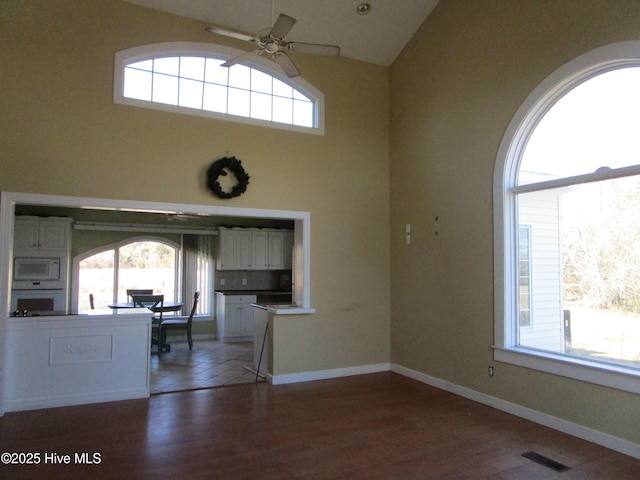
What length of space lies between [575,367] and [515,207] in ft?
5.33

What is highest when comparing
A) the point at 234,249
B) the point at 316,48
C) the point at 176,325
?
the point at 316,48

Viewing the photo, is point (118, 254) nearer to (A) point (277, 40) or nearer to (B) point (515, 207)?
(A) point (277, 40)

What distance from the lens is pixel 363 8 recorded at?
18.1ft

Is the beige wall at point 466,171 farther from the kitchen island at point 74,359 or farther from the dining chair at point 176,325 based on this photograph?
the dining chair at point 176,325

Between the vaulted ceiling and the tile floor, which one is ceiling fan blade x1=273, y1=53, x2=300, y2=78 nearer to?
the vaulted ceiling

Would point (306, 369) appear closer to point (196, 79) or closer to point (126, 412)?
point (126, 412)

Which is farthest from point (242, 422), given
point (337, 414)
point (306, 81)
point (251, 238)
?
point (251, 238)

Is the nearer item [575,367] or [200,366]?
[575,367]

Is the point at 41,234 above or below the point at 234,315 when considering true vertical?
above

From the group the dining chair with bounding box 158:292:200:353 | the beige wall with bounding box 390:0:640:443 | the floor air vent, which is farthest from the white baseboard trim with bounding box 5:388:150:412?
the floor air vent

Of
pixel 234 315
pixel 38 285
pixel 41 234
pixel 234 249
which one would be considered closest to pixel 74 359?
pixel 38 285

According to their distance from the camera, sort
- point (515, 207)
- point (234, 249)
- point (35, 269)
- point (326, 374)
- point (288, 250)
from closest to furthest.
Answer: point (515, 207), point (326, 374), point (35, 269), point (234, 249), point (288, 250)

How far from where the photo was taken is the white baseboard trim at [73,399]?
4.46 meters

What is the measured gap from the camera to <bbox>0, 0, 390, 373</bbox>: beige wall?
4.59 metres
